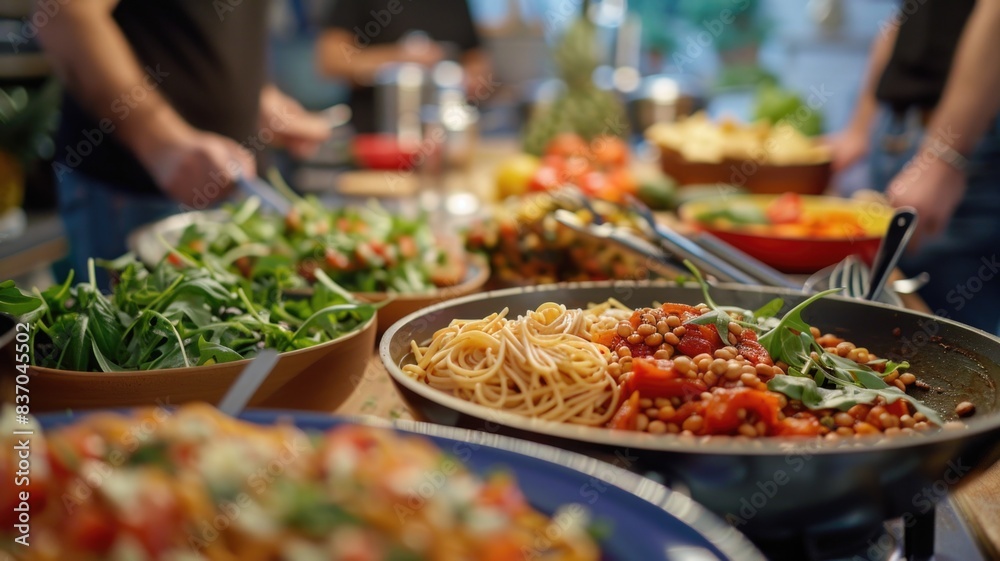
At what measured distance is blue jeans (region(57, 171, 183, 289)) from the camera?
2.80 metres

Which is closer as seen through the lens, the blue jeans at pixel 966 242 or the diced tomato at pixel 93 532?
the diced tomato at pixel 93 532

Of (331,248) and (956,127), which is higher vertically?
(956,127)

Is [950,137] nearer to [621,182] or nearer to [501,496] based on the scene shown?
[621,182]

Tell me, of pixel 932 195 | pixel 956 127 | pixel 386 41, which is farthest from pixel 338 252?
pixel 386 41

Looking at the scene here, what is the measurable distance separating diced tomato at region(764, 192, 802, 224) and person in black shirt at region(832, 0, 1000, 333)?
0.28m

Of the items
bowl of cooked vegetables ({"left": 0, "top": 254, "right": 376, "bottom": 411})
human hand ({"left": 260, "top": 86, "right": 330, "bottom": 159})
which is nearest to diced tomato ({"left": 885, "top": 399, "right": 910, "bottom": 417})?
bowl of cooked vegetables ({"left": 0, "top": 254, "right": 376, "bottom": 411})

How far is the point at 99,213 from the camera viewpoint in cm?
282

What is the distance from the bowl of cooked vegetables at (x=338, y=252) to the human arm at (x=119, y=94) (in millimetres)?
321

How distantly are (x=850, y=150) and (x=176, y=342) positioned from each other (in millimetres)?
3141

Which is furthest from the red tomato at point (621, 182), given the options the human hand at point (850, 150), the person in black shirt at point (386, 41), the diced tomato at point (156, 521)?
the person in black shirt at point (386, 41)

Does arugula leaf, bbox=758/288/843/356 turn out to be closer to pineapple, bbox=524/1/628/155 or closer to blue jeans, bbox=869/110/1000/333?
blue jeans, bbox=869/110/1000/333
